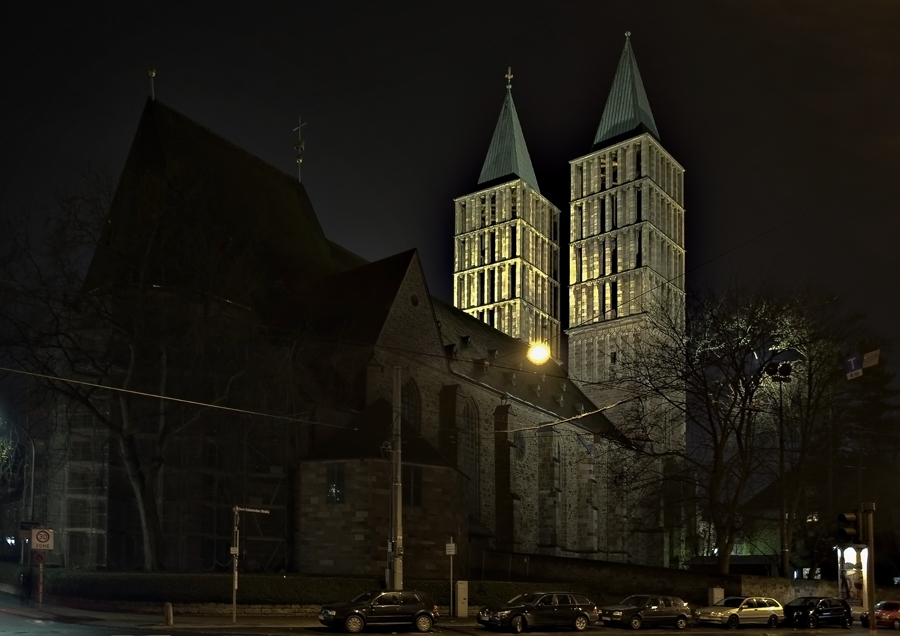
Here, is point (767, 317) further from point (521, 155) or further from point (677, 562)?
point (521, 155)

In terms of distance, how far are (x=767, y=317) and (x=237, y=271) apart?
19331 millimetres

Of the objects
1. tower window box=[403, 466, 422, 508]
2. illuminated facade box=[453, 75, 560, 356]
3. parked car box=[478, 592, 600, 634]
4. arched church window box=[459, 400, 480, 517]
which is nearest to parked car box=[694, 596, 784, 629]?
parked car box=[478, 592, 600, 634]

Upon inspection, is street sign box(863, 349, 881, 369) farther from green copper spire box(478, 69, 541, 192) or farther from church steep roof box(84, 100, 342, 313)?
green copper spire box(478, 69, 541, 192)

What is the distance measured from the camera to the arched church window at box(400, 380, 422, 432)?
4875 centimetres

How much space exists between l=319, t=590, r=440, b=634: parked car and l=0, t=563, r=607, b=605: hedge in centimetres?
505

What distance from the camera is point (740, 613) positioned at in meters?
35.2

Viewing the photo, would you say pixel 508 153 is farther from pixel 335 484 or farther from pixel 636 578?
pixel 335 484

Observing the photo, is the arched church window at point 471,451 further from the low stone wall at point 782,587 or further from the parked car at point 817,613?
the parked car at point 817,613

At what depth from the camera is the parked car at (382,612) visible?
27.9 metres

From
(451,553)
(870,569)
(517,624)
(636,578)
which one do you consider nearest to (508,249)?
(636,578)

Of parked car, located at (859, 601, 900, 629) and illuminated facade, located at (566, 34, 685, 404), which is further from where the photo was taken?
illuminated facade, located at (566, 34, 685, 404)

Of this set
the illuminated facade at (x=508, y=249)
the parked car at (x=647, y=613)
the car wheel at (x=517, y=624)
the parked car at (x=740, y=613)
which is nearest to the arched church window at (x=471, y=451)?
the parked car at (x=740, y=613)

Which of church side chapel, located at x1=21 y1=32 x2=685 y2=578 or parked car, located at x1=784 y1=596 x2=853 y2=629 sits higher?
church side chapel, located at x1=21 y1=32 x2=685 y2=578

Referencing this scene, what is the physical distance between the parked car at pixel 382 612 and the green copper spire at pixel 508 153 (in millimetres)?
61819
